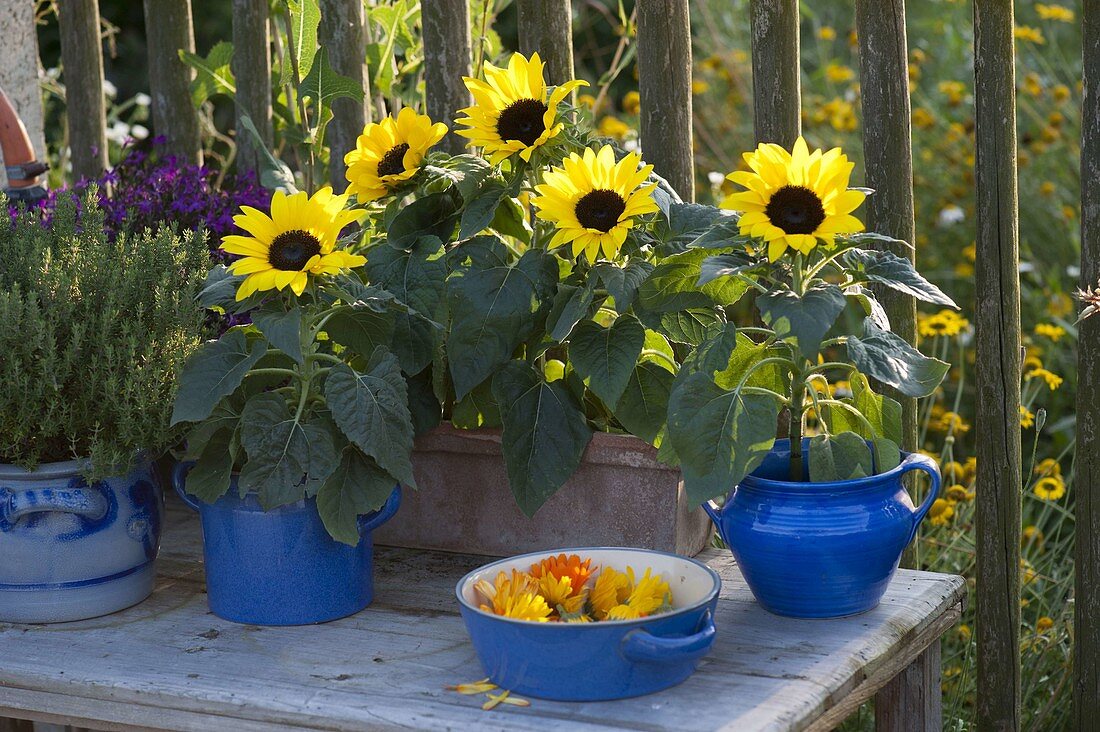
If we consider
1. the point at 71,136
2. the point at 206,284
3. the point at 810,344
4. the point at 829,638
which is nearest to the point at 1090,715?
the point at 829,638

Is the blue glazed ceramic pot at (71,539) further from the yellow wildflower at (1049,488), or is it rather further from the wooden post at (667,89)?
the yellow wildflower at (1049,488)

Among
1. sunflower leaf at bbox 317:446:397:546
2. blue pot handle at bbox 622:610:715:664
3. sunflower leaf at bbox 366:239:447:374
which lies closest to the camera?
blue pot handle at bbox 622:610:715:664

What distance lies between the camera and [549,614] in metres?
1.23

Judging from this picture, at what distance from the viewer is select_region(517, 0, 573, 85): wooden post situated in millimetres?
1844

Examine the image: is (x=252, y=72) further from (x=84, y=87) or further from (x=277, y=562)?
(x=277, y=562)

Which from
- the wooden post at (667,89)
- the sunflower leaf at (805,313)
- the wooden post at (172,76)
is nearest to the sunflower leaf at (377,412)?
the sunflower leaf at (805,313)

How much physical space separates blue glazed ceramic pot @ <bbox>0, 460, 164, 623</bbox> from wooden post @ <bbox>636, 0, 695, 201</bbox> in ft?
2.61

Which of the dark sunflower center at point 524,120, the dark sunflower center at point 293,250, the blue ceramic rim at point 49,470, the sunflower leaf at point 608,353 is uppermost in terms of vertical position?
the dark sunflower center at point 524,120

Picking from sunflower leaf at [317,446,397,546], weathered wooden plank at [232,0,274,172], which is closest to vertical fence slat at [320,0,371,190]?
weathered wooden plank at [232,0,274,172]

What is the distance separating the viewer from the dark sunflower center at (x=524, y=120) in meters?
1.40

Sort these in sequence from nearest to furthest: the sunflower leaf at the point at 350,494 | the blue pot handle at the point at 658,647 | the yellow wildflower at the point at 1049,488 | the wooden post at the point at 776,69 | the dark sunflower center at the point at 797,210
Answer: the blue pot handle at the point at 658,647, the dark sunflower center at the point at 797,210, the sunflower leaf at the point at 350,494, the wooden post at the point at 776,69, the yellow wildflower at the point at 1049,488

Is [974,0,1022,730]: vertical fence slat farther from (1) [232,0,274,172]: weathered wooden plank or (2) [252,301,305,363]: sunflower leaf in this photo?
(1) [232,0,274,172]: weathered wooden plank

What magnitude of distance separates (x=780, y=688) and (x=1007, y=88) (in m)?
0.83

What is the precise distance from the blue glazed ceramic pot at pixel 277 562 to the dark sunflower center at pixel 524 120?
1.36 feet
